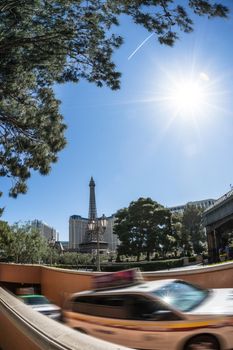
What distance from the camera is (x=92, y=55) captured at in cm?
1247

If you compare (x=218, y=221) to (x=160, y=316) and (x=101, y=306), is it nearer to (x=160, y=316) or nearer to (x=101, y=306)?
(x=101, y=306)

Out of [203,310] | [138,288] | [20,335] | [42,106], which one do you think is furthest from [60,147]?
[20,335]

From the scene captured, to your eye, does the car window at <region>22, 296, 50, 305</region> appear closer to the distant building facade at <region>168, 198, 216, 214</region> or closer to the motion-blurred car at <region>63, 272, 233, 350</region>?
the motion-blurred car at <region>63, 272, 233, 350</region>

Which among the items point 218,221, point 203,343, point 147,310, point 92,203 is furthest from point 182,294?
point 92,203

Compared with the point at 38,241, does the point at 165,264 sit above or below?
below

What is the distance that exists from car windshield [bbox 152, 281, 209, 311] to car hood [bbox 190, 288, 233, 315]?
0.12m

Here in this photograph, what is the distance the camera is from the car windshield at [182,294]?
6750mm

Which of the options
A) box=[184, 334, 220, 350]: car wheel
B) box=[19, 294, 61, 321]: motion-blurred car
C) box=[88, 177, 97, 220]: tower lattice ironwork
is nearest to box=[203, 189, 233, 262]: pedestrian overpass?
box=[19, 294, 61, 321]: motion-blurred car

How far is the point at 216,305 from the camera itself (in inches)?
258

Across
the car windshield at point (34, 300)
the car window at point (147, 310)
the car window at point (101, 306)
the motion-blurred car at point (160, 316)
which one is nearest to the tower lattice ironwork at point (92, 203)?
the car windshield at point (34, 300)

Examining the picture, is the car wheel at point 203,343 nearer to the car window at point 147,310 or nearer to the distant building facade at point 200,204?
the car window at point 147,310

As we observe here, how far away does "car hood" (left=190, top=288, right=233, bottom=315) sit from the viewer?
6.21 meters

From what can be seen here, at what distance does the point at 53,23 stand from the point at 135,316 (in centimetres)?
867

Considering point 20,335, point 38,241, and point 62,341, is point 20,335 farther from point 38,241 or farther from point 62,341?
point 38,241
